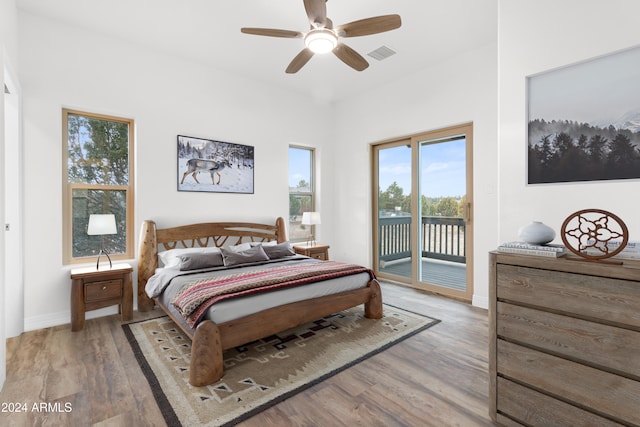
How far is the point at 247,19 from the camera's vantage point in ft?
10.3

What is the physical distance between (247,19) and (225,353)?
3.24m

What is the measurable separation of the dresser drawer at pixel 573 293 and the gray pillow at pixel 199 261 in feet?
8.94

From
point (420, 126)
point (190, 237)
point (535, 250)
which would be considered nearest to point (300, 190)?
point (190, 237)

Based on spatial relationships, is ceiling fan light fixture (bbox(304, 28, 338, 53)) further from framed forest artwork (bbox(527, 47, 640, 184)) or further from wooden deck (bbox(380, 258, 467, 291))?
wooden deck (bbox(380, 258, 467, 291))

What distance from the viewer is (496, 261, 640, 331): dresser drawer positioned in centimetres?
133

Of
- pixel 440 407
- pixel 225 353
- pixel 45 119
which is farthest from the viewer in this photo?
pixel 45 119

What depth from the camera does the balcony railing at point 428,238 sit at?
4.18 metres

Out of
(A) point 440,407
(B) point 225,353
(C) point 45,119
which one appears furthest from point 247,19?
(A) point 440,407

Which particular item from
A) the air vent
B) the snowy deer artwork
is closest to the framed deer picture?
the snowy deer artwork

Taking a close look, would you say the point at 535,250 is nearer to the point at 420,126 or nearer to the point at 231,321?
the point at 231,321

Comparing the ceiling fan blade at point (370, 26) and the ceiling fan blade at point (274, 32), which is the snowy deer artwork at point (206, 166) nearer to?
the ceiling fan blade at point (274, 32)

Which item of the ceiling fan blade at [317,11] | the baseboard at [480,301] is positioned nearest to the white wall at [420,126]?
the baseboard at [480,301]

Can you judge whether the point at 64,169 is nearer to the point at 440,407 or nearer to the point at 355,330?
the point at 355,330

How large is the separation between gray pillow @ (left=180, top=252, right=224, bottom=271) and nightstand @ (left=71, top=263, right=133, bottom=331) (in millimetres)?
616
